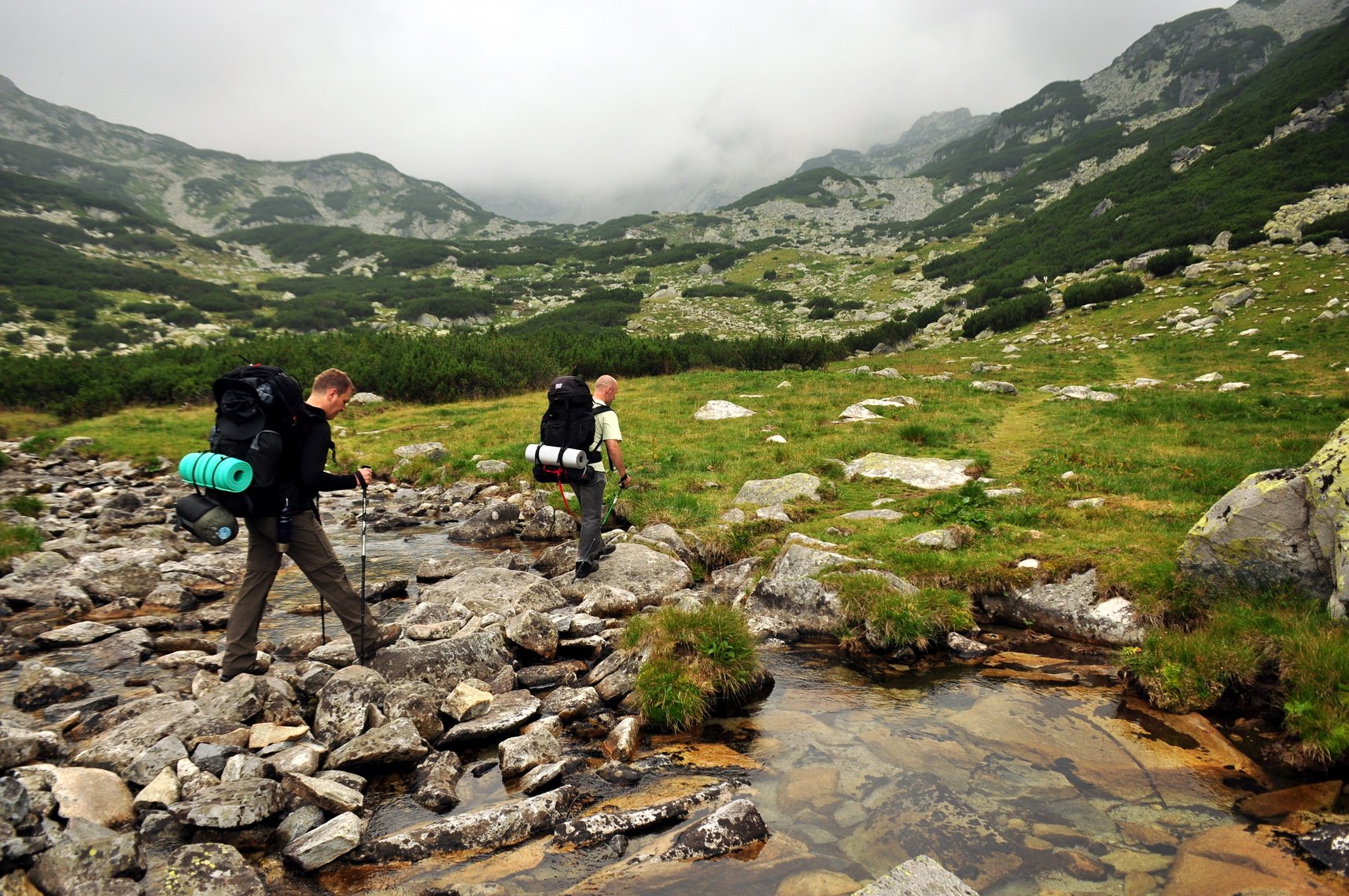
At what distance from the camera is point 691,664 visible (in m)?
7.31

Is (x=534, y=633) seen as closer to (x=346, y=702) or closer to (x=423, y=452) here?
(x=346, y=702)

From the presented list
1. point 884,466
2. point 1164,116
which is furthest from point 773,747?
point 1164,116

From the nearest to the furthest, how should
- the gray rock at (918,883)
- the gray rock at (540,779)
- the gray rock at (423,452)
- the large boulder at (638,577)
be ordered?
1. the gray rock at (918,883)
2. the gray rock at (540,779)
3. the large boulder at (638,577)
4. the gray rock at (423,452)

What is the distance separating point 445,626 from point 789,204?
195 m

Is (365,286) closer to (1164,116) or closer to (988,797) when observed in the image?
(988,797)

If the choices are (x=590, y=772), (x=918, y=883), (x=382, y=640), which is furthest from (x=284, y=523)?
(x=918, y=883)

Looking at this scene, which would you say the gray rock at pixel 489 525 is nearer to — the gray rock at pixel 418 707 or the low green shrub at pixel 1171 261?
the gray rock at pixel 418 707

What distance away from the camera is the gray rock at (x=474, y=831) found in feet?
16.0

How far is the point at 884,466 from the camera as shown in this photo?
52.4 feet

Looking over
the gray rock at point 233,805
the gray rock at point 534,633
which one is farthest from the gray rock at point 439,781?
the gray rock at point 534,633

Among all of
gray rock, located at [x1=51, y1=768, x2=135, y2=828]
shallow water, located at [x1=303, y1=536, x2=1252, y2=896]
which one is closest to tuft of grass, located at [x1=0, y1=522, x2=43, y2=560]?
gray rock, located at [x1=51, y1=768, x2=135, y2=828]

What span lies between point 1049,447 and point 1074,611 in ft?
30.9

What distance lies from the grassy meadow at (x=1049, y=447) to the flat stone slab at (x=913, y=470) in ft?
1.43

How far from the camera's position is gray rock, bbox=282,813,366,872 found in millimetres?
4727
